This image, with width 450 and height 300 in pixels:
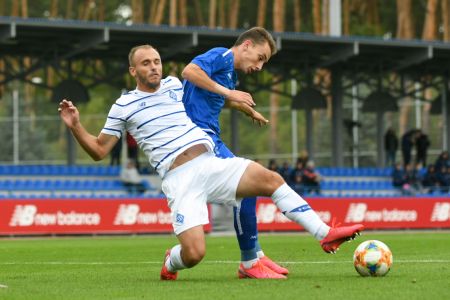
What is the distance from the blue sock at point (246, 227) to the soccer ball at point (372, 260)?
954 millimetres

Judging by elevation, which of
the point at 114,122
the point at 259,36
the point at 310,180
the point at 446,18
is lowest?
the point at 310,180

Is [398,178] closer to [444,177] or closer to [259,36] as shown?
[444,177]

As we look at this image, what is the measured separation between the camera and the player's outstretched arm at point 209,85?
10242mm

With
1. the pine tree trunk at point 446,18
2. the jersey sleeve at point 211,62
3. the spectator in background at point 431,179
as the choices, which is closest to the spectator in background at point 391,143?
the spectator in background at point 431,179

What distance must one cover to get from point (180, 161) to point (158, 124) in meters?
0.37

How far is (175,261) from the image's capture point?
10695 millimetres

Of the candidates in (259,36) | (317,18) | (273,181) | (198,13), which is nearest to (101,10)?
(198,13)

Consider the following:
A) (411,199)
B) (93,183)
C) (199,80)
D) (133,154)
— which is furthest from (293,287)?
(133,154)

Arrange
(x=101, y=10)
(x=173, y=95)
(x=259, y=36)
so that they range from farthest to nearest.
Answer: (x=101, y=10) → (x=259, y=36) → (x=173, y=95)

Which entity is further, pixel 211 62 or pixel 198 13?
pixel 198 13

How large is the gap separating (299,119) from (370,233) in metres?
40.1

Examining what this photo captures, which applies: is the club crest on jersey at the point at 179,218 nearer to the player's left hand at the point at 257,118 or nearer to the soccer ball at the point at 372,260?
the player's left hand at the point at 257,118

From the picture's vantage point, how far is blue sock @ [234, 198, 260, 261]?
35.9 ft

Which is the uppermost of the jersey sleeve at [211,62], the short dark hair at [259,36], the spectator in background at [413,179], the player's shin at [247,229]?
the short dark hair at [259,36]
